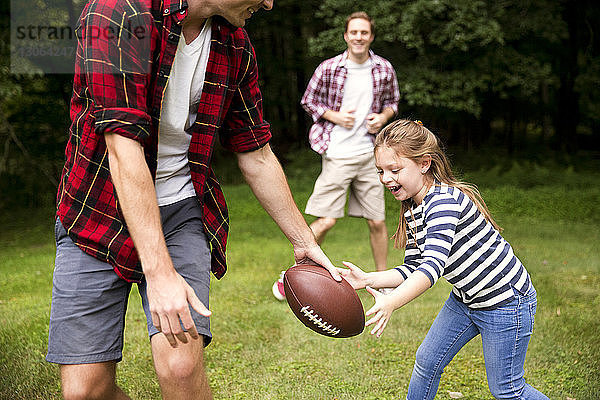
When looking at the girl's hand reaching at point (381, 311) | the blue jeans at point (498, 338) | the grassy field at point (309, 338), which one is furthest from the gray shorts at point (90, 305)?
the grassy field at point (309, 338)

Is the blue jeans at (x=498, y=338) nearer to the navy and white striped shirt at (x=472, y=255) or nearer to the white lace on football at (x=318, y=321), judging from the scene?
the navy and white striped shirt at (x=472, y=255)

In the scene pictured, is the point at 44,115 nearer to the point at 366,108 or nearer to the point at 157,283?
the point at 366,108

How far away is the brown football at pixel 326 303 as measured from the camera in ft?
9.65

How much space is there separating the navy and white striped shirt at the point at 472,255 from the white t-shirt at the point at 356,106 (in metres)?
3.48

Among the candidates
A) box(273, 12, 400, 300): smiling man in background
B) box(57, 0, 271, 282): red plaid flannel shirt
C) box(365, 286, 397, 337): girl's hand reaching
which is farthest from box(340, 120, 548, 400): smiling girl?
box(273, 12, 400, 300): smiling man in background

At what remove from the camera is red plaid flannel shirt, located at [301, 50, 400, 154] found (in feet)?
21.7

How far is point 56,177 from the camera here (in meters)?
12.3

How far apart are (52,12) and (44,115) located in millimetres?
2134

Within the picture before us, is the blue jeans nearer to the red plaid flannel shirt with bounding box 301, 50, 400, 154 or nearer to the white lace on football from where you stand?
the white lace on football

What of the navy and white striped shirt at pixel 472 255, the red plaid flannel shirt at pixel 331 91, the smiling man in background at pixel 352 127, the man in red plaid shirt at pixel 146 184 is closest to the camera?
the man in red plaid shirt at pixel 146 184

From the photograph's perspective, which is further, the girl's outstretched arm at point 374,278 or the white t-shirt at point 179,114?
the girl's outstretched arm at point 374,278

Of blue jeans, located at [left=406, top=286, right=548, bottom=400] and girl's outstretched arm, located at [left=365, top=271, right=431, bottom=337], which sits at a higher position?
girl's outstretched arm, located at [left=365, top=271, right=431, bottom=337]

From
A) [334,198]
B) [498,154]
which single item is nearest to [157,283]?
[334,198]

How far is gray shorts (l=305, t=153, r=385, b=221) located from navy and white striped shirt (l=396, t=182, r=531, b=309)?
11.1ft
